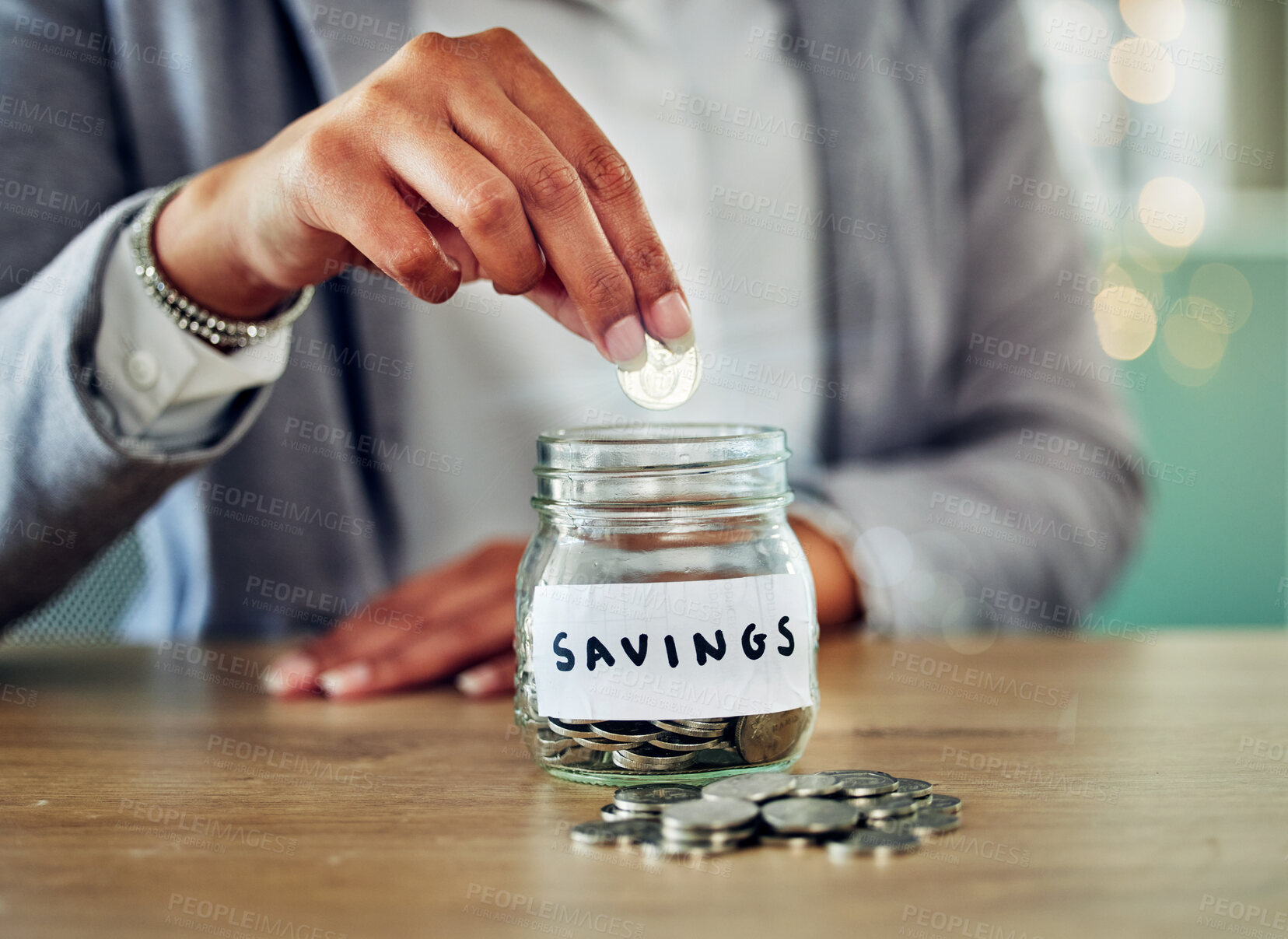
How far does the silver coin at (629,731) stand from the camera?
0.53 metres

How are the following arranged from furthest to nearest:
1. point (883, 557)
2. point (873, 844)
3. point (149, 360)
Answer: point (883, 557) → point (149, 360) → point (873, 844)

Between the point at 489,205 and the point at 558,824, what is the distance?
1.07 feet

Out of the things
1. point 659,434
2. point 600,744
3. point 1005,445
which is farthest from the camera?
point 1005,445

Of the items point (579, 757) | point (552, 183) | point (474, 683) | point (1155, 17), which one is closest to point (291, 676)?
point (474, 683)

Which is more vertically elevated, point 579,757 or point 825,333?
point 825,333

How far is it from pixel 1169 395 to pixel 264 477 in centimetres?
217

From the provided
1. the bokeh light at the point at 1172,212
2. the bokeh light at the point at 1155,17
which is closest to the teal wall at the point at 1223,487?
the bokeh light at the point at 1172,212

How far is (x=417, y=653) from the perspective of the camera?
85 centimetres

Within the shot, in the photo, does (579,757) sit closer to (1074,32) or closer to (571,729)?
(571,729)

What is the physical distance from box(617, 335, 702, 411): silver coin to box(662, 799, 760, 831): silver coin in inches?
11.2

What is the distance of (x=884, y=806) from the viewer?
0.49 metres

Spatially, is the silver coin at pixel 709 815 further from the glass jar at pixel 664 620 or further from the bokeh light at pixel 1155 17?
the bokeh light at pixel 1155 17

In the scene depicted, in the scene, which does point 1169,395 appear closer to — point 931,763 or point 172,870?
point 931,763

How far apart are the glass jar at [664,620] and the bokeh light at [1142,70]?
97.8 inches
